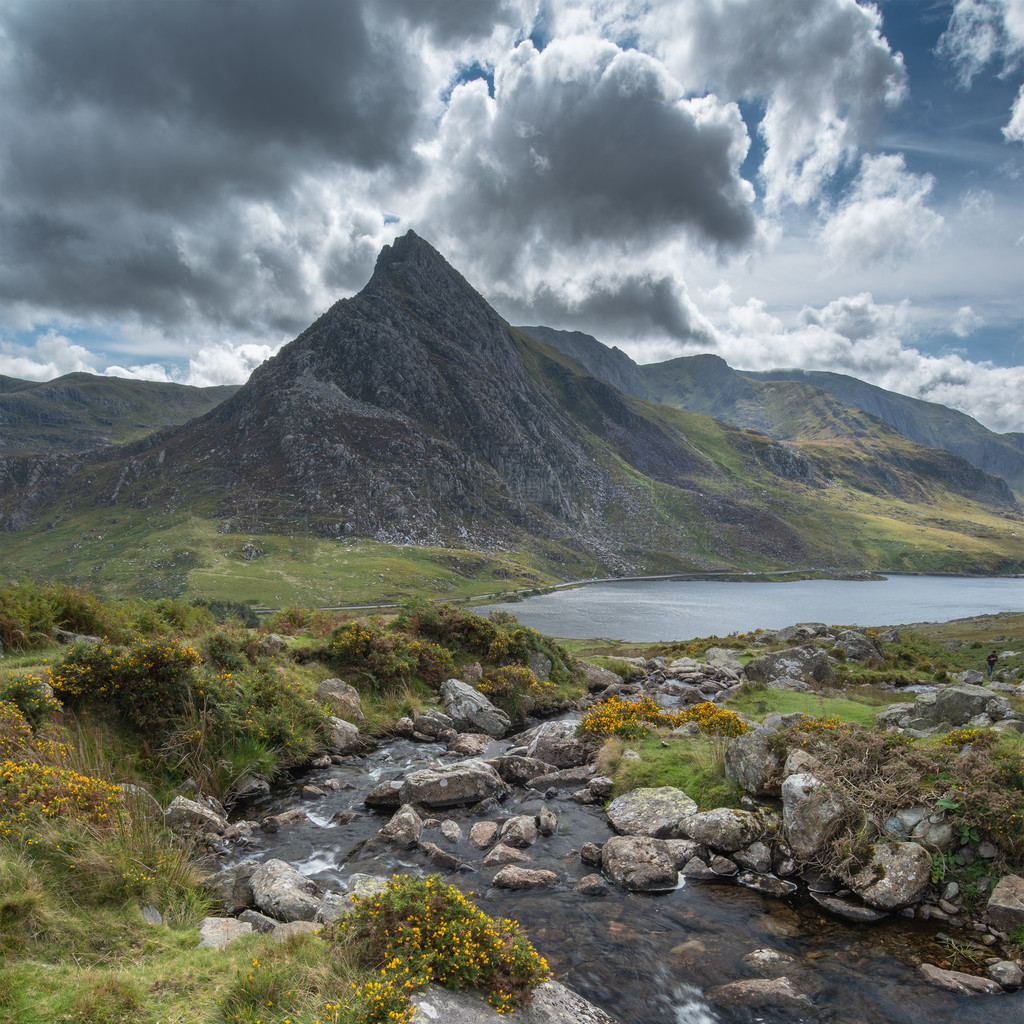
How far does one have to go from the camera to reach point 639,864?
12836 mm

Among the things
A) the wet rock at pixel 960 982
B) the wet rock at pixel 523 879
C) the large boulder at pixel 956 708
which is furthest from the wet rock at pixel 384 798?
the large boulder at pixel 956 708

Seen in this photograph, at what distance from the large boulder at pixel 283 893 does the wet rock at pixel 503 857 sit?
4186mm

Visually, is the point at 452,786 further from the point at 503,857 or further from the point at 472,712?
the point at 472,712

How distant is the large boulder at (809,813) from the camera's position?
41.3 ft

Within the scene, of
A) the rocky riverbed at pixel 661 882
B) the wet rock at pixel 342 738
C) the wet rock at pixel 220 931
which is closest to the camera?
the wet rock at pixel 220 931

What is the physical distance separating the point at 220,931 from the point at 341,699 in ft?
47.4

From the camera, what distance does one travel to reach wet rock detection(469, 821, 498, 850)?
47.0ft

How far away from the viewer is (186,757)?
49.2 feet

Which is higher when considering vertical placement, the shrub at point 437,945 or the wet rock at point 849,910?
the shrub at point 437,945

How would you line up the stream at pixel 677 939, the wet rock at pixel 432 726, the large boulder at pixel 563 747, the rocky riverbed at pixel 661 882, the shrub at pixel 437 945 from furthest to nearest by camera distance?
the wet rock at pixel 432 726
the large boulder at pixel 563 747
the rocky riverbed at pixel 661 882
the stream at pixel 677 939
the shrub at pixel 437 945

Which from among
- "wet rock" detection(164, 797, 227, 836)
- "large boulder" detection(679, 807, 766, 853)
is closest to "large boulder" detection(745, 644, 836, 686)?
"large boulder" detection(679, 807, 766, 853)

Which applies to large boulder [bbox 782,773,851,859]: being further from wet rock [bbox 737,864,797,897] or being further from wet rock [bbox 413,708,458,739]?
wet rock [bbox 413,708,458,739]

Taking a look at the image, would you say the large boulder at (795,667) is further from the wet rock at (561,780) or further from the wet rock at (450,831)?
the wet rock at (450,831)

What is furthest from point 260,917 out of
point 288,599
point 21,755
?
point 288,599
